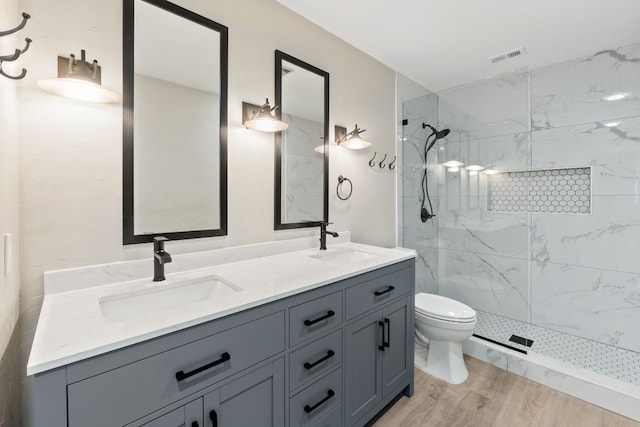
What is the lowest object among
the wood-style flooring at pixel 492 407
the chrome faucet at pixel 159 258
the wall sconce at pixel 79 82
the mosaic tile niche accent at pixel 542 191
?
the wood-style flooring at pixel 492 407

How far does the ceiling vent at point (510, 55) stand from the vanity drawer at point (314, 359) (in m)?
2.51

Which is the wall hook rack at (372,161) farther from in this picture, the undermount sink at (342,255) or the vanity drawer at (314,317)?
the vanity drawer at (314,317)

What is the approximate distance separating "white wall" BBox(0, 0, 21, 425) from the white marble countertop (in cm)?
10

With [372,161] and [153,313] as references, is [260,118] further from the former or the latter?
[372,161]

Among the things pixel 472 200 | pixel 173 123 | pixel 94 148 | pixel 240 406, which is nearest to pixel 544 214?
pixel 472 200

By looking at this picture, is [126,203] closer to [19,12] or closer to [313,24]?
[19,12]

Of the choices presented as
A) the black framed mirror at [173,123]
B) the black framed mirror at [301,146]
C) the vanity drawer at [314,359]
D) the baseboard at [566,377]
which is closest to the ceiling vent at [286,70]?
the black framed mirror at [301,146]

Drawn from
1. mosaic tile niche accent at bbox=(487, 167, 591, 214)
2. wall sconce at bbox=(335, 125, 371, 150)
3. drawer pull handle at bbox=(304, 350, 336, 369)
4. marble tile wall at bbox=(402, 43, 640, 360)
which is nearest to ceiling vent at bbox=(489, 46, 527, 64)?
marble tile wall at bbox=(402, 43, 640, 360)

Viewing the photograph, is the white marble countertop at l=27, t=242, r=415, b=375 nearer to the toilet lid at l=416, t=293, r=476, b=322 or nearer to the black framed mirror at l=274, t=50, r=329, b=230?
the black framed mirror at l=274, t=50, r=329, b=230

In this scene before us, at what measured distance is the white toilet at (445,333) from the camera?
6.66ft

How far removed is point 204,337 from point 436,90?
10.5 ft

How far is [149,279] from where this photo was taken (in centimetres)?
130

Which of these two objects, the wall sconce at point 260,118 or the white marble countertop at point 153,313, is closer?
the white marble countertop at point 153,313

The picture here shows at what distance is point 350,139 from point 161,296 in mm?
1546
